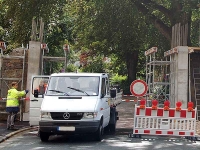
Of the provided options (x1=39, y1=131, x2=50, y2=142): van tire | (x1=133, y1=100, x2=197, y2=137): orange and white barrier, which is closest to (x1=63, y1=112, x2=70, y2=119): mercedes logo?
(x1=39, y1=131, x2=50, y2=142): van tire

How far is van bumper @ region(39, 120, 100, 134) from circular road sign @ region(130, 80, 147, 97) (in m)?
2.45

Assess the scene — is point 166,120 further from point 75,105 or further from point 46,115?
point 46,115

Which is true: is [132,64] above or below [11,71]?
above

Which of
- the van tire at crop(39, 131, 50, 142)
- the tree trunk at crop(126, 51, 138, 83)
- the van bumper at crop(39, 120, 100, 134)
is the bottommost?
the van tire at crop(39, 131, 50, 142)

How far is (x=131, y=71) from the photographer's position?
44.2 metres

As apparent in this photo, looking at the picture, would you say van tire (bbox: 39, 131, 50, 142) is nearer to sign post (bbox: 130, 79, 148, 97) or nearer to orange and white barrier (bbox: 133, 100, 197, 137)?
orange and white barrier (bbox: 133, 100, 197, 137)

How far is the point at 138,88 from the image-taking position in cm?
1465

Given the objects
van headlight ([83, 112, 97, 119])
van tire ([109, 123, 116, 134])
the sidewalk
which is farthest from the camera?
van tire ([109, 123, 116, 134])

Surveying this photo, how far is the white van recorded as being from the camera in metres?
12.5

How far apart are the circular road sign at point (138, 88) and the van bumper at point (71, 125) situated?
245 cm

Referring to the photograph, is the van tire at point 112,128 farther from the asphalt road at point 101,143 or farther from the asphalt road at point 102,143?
the asphalt road at point 102,143

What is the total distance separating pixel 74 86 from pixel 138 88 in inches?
86.9

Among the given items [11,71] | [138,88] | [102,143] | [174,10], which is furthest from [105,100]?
[174,10]

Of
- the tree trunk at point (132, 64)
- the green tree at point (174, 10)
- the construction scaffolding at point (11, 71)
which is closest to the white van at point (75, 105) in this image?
the construction scaffolding at point (11, 71)
